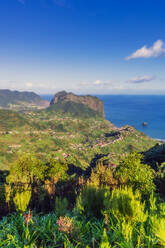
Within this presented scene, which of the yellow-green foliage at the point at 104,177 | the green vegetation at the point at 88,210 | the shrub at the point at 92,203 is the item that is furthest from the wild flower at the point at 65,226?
the yellow-green foliage at the point at 104,177

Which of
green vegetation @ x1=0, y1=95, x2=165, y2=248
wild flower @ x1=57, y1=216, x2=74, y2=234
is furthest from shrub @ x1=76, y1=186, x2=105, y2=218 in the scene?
wild flower @ x1=57, y1=216, x2=74, y2=234

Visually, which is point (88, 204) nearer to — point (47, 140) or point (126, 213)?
point (126, 213)

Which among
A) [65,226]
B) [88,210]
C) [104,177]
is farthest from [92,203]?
[104,177]

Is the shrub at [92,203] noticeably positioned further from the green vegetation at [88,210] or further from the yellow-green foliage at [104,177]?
the yellow-green foliage at [104,177]

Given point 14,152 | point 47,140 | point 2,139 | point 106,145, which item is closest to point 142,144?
point 106,145

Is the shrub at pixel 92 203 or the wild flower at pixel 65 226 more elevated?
the wild flower at pixel 65 226

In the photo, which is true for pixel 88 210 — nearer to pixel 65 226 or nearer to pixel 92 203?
pixel 92 203

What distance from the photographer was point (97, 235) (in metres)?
5.96

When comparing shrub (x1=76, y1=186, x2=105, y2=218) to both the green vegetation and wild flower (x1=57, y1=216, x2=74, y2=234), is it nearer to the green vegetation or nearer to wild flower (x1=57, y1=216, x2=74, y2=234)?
the green vegetation

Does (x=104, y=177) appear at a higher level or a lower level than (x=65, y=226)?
lower

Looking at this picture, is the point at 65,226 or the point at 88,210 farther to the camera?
the point at 88,210

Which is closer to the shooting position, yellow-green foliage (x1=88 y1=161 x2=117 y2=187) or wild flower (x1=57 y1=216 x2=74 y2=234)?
wild flower (x1=57 y1=216 x2=74 y2=234)

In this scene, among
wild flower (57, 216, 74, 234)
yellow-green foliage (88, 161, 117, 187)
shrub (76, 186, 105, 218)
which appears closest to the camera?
wild flower (57, 216, 74, 234)

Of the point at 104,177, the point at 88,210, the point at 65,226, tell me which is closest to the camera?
the point at 65,226
